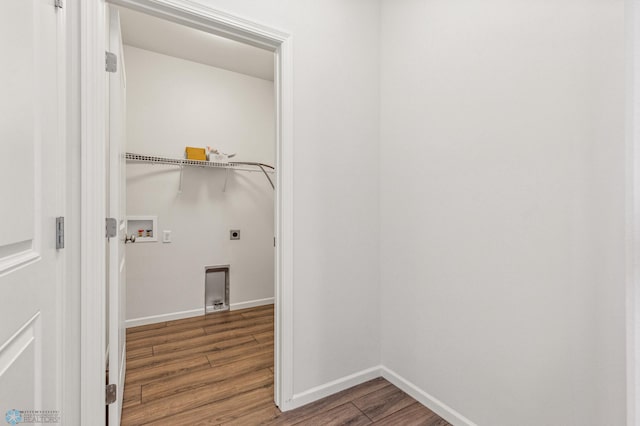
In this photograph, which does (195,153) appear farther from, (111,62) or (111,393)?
(111,393)

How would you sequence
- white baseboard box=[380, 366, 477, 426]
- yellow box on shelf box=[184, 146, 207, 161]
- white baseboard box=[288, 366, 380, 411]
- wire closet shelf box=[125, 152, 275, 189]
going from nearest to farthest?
1. white baseboard box=[380, 366, 477, 426]
2. white baseboard box=[288, 366, 380, 411]
3. wire closet shelf box=[125, 152, 275, 189]
4. yellow box on shelf box=[184, 146, 207, 161]

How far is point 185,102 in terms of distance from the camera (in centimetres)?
310

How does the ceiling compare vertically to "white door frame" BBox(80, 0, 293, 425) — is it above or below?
above

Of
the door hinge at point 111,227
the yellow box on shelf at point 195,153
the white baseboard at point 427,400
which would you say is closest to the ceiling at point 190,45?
the yellow box on shelf at point 195,153

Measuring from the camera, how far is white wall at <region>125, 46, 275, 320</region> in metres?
2.89

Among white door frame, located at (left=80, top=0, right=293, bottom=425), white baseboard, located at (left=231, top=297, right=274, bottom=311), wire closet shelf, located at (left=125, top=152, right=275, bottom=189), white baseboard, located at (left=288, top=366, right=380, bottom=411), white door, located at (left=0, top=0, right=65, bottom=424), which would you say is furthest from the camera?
white baseboard, located at (left=231, top=297, right=274, bottom=311)

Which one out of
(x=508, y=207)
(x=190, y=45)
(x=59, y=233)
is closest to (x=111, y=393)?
(x=59, y=233)

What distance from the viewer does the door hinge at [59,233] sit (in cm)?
97

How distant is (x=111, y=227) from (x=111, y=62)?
78cm

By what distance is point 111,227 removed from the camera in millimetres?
1367

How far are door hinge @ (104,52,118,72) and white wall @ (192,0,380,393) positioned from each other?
0.65 metres

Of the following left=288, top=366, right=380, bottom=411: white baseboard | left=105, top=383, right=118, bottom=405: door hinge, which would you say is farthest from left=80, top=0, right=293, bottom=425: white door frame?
left=288, top=366, right=380, bottom=411: white baseboard

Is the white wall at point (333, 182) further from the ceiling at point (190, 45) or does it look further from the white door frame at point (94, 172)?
the ceiling at point (190, 45)

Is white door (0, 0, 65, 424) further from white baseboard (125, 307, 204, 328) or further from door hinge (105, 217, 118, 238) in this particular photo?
white baseboard (125, 307, 204, 328)
